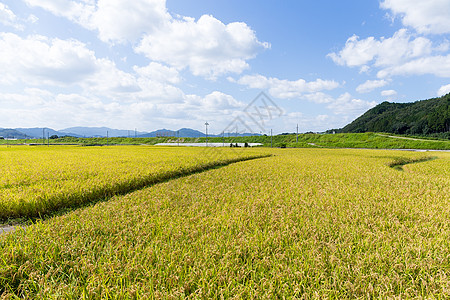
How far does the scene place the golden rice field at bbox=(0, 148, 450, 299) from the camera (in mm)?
2188

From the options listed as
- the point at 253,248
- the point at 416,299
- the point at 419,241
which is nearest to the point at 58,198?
the point at 253,248

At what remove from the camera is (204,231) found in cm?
369

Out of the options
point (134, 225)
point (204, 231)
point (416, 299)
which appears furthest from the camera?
point (134, 225)

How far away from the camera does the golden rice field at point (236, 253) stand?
2188mm

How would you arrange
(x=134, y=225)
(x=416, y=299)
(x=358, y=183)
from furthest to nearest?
(x=358, y=183)
(x=134, y=225)
(x=416, y=299)

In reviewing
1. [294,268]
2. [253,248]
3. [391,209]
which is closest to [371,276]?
[294,268]

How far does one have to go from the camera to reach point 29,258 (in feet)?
9.29

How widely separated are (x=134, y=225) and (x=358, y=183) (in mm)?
8140

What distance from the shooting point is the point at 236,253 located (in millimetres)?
2877

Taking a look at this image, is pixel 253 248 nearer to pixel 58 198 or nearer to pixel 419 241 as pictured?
pixel 419 241

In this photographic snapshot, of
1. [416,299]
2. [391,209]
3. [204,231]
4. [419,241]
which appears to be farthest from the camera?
[391,209]

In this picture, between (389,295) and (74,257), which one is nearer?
(389,295)

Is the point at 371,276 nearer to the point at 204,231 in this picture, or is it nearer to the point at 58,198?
the point at 204,231

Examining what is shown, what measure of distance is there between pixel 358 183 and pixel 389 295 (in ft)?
22.4
